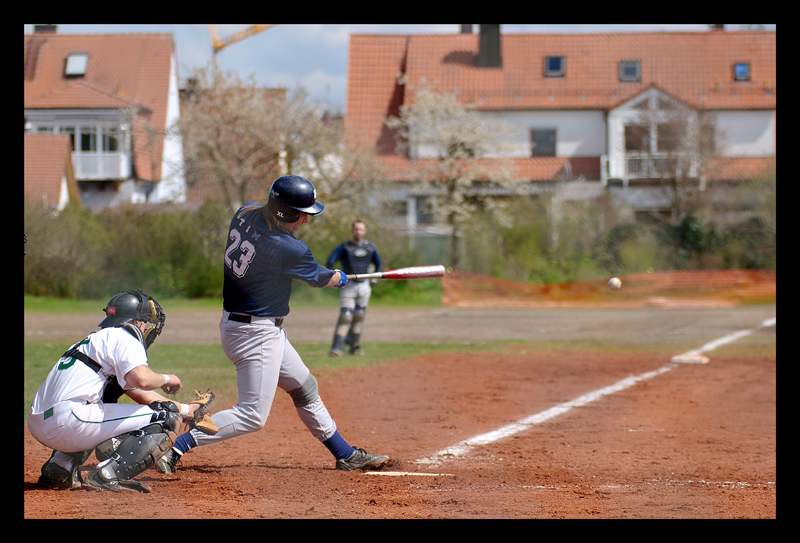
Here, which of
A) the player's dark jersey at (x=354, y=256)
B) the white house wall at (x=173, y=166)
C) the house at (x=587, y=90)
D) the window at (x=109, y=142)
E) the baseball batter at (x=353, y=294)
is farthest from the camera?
the window at (x=109, y=142)

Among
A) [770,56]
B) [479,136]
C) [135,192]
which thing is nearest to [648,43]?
[770,56]

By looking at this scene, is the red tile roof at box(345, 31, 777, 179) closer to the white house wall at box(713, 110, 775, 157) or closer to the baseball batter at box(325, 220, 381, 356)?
the white house wall at box(713, 110, 775, 157)

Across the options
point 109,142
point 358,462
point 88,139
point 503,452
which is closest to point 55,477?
point 358,462

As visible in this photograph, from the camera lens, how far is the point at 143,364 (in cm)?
470

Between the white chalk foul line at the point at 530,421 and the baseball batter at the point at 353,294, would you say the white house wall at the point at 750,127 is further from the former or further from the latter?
the baseball batter at the point at 353,294

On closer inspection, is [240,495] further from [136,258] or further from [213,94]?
[213,94]

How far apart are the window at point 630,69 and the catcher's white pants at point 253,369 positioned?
33.8 meters

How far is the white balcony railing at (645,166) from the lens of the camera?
101ft

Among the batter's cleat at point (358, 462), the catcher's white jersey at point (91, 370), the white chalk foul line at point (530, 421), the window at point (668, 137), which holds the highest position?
the window at point (668, 137)

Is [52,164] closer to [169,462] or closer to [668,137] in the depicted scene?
[668,137]

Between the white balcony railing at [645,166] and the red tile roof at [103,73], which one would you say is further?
the red tile roof at [103,73]

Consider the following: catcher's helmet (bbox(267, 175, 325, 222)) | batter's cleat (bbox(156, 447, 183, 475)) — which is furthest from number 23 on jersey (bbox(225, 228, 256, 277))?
batter's cleat (bbox(156, 447, 183, 475))

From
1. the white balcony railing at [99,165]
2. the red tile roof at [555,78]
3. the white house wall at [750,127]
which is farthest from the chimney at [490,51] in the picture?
the white balcony railing at [99,165]
